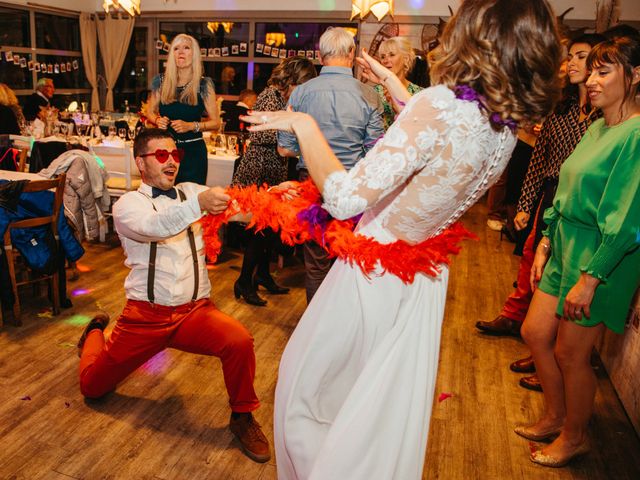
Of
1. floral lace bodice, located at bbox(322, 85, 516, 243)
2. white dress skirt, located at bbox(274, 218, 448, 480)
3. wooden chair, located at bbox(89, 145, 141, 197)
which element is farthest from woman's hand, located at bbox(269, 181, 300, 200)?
wooden chair, located at bbox(89, 145, 141, 197)

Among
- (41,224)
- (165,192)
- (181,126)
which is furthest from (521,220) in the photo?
(41,224)

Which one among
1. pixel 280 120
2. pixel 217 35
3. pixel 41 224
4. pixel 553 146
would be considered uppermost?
pixel 217 35

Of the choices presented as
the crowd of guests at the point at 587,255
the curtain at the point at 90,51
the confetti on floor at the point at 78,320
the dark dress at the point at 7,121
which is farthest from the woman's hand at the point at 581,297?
the curtain at the point at 90,51

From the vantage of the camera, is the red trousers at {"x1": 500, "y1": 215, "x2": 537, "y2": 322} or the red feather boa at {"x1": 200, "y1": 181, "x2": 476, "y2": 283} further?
the red trousers at {"x1": 500, "y1": 215, "x2": 537, "y2": 322}

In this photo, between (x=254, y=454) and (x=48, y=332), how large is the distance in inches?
67.8

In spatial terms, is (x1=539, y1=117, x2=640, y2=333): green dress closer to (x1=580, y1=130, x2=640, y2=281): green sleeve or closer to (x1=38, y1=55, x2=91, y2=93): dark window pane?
(x1=580, y1=130, x2=640, y2=281): green sleeve

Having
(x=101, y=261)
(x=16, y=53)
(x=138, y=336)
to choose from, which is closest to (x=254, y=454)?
(x=138, y=336)

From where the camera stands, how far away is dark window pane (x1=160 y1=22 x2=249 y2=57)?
10.1m

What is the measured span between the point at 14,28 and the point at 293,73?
7544 millimetres

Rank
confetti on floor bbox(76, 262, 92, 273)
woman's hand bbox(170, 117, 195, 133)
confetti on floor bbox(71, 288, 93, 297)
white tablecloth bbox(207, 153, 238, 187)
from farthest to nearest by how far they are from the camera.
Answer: white tablecloth bbox(207, 153, 238, 187) → confetti on floor bbox(76, 262, 92, 273) → woman's hand bbox(170, 117, 195, 133) → confetti on floor bbox(71, 288, 93, 297)

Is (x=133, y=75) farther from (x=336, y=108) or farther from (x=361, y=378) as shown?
(x=361, y=378)

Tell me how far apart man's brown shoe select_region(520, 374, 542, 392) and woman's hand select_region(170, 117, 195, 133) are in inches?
111

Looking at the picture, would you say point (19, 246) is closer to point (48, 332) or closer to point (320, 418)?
point (48, 332)

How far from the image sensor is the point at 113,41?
10484mm
